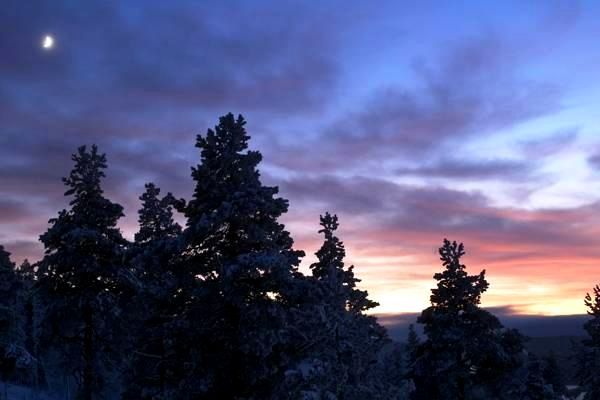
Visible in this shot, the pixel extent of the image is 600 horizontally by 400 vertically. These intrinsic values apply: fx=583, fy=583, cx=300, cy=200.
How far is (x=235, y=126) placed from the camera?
20516 millimetres

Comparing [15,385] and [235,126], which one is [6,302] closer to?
[15,385]

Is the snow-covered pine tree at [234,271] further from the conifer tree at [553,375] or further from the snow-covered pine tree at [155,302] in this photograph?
the conifer tree at [553,375]

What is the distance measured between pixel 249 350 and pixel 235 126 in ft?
25.5

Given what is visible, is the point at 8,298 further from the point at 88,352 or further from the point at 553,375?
the point at 553,375

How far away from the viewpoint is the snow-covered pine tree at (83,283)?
24922 mm

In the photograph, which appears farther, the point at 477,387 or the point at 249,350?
the point at 477,387

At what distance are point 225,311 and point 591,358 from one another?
29223 millimetres

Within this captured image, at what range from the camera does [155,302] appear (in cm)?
2023

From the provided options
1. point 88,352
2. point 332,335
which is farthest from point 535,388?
→ point 88,352

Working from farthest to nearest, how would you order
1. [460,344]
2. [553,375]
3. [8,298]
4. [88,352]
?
[553,375] < [8,298] < [460,344] < [88,352]

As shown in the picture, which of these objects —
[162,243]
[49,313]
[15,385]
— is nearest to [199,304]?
[162,243]

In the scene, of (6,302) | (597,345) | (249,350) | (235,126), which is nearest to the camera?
(249,350)

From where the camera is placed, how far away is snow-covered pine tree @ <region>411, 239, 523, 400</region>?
32125mm

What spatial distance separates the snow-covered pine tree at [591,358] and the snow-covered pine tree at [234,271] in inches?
1070
